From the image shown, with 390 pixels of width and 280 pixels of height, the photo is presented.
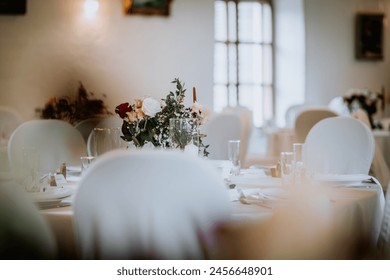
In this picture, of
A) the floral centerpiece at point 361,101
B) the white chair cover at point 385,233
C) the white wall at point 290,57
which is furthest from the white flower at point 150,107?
the white wall at point 290,57

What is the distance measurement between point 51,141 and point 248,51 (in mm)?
3385

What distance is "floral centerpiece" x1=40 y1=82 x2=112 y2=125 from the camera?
8.82ft

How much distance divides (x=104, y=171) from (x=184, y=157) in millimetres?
139

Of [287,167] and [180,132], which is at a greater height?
[180,132]

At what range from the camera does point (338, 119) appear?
2158 mm

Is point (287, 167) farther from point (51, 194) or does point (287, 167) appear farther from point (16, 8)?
point (16, 8)

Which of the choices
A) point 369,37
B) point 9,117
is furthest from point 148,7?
point 369,37

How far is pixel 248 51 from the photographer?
5395 millimetres

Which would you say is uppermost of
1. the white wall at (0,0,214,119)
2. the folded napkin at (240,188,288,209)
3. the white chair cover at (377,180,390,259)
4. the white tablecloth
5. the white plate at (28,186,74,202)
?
the white wall at (0,0,214,119)

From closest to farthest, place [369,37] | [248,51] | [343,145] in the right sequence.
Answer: [343,145]
[369,37]
[248,51]

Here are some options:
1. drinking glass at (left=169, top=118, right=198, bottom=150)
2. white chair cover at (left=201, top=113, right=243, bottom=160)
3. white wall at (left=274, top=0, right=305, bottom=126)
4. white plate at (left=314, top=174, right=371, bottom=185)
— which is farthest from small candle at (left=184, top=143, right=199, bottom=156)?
white wall at (left=274, top=0, right=305, bottom=126)

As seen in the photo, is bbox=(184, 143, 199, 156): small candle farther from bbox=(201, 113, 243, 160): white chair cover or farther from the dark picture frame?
bbox=(201, 113, 243, 160): white chair cover

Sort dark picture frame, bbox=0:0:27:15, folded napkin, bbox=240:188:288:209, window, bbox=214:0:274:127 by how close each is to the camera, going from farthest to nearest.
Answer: window, bbox=214:0:274:127 < dark picture frame, bbox=0:0:27:15 < folded napkin, bbox=240:188:288:209

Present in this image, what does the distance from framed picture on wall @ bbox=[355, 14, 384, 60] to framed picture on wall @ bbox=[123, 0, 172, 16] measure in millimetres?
2765
